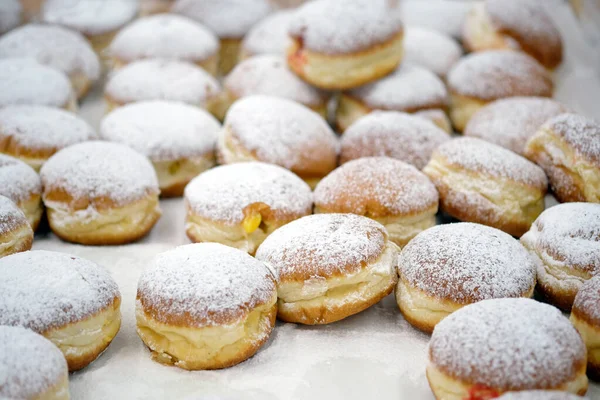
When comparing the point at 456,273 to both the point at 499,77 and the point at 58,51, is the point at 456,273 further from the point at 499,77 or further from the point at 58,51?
the point at 58,51

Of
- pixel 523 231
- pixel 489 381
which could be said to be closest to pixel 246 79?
pixel 523 231

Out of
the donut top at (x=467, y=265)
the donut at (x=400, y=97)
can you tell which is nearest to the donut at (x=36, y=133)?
the donut at (x=400, y=97)

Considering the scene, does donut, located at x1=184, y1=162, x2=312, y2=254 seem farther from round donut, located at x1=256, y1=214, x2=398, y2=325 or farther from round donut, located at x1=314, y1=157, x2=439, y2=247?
round donut, located at x1=256, y1=214, x2=398, y2=325

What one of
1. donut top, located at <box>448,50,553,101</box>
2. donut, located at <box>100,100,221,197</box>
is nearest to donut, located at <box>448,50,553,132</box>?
donut top, located at <box>448,50,553,101</box>

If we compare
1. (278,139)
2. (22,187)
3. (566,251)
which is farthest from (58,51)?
(566,251)

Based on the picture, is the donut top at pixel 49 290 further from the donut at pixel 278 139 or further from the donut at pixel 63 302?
the donut at pixel 278 139

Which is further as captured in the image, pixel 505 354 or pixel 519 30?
pixel 519 30
